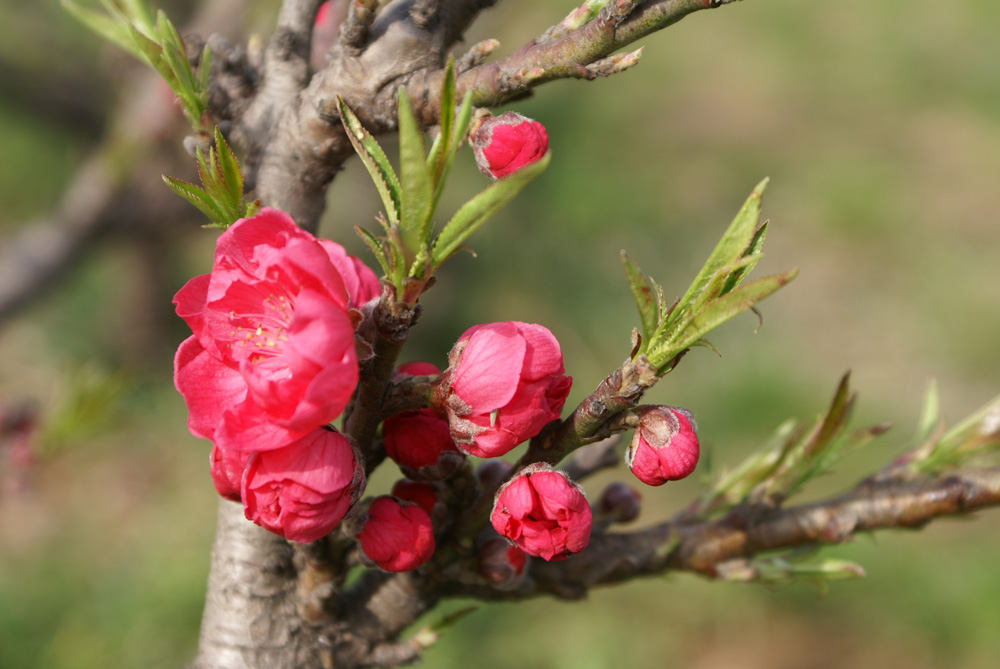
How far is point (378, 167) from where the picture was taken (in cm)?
68

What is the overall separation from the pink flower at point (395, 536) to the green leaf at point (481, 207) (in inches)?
12.0

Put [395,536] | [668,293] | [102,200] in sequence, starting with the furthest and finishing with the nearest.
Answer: [668,293]
[102,200]
[395,536]

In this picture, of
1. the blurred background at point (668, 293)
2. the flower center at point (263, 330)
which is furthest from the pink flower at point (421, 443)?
the blurred background at point (668, 293)

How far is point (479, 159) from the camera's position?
757 mm

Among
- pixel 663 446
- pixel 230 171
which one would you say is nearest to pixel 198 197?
pixel 230 171

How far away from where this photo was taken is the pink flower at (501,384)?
0.70 m

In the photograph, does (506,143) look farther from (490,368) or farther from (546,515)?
(546,515)

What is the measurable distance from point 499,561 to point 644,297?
41 cm

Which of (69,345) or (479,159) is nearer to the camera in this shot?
(479,159)

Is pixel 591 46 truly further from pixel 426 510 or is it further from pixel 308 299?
pixel 426 510

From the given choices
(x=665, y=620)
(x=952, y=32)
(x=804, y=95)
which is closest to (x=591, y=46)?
(x=665, y=620)

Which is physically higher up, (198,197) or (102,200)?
(198,197)

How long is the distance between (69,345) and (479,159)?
14.0 feet

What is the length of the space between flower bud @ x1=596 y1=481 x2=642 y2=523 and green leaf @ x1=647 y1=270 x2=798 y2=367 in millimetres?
462
